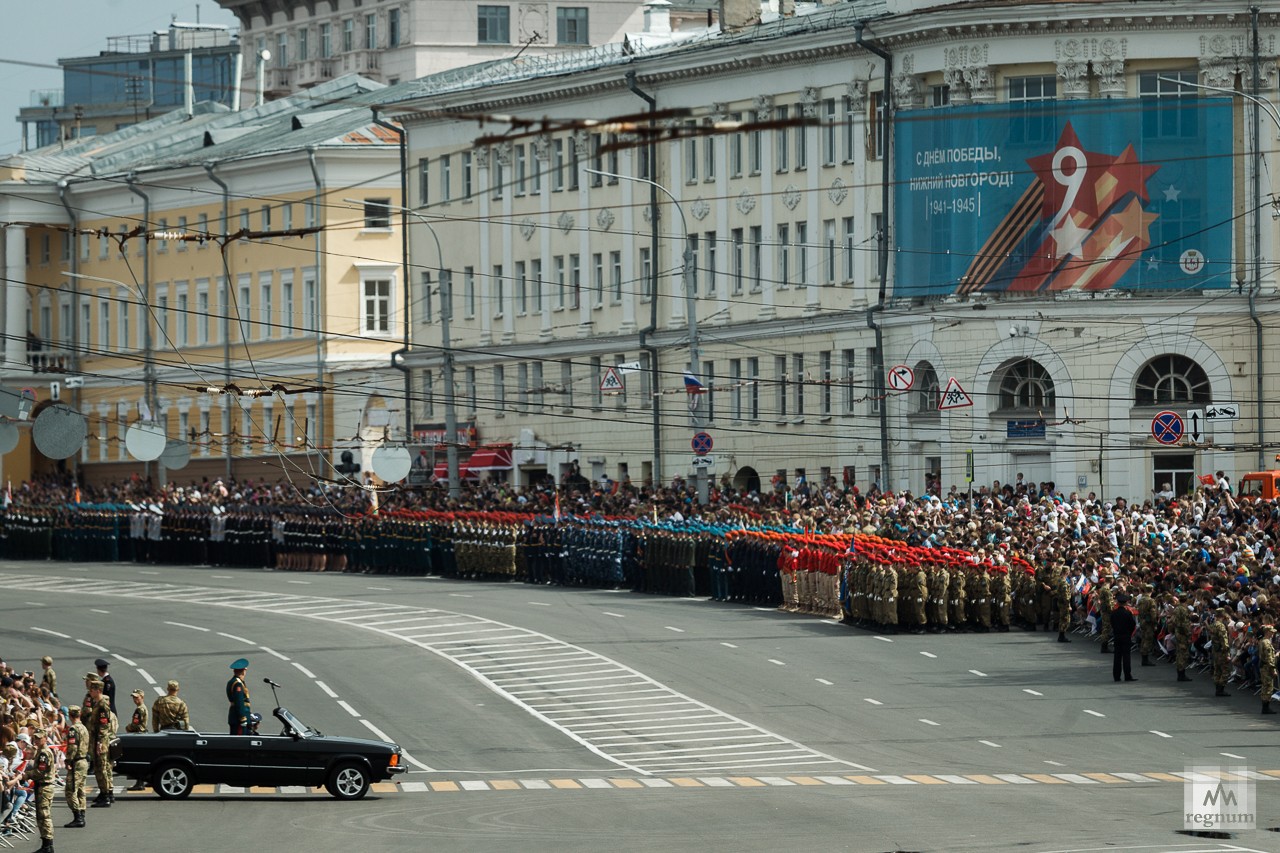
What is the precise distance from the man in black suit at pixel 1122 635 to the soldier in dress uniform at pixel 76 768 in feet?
49.3

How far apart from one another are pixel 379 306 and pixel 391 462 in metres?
36.5

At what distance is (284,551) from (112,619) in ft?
37.0

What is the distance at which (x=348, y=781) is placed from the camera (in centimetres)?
2927

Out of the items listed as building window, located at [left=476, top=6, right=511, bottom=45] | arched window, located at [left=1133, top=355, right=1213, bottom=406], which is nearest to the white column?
building window, located at [left=476, top=6, right=511, bottom=45]

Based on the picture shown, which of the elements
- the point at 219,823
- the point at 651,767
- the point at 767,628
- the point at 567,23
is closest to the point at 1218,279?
the point at 767,628

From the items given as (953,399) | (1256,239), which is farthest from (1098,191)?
(953,399)

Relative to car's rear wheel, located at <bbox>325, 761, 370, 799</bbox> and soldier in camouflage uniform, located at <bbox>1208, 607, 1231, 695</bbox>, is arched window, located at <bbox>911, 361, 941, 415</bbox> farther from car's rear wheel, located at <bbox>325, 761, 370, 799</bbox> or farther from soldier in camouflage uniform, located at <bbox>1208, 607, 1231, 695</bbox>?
car's rear wheel, located at <bbox>325, 761, 370, 799</bbox>

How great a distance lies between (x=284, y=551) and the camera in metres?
59.9

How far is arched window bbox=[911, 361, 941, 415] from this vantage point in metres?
58.8

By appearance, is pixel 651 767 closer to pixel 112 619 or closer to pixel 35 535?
pixel 112 619

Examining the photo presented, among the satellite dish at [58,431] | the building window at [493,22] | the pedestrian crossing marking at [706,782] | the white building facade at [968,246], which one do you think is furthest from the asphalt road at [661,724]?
the building window at [493,22]

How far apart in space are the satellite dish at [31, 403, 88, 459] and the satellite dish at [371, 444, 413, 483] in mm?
9648

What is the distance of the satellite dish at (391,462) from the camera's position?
142ft

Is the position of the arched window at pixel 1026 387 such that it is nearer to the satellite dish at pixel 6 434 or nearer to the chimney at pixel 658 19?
the chimney at pixel 658 19
